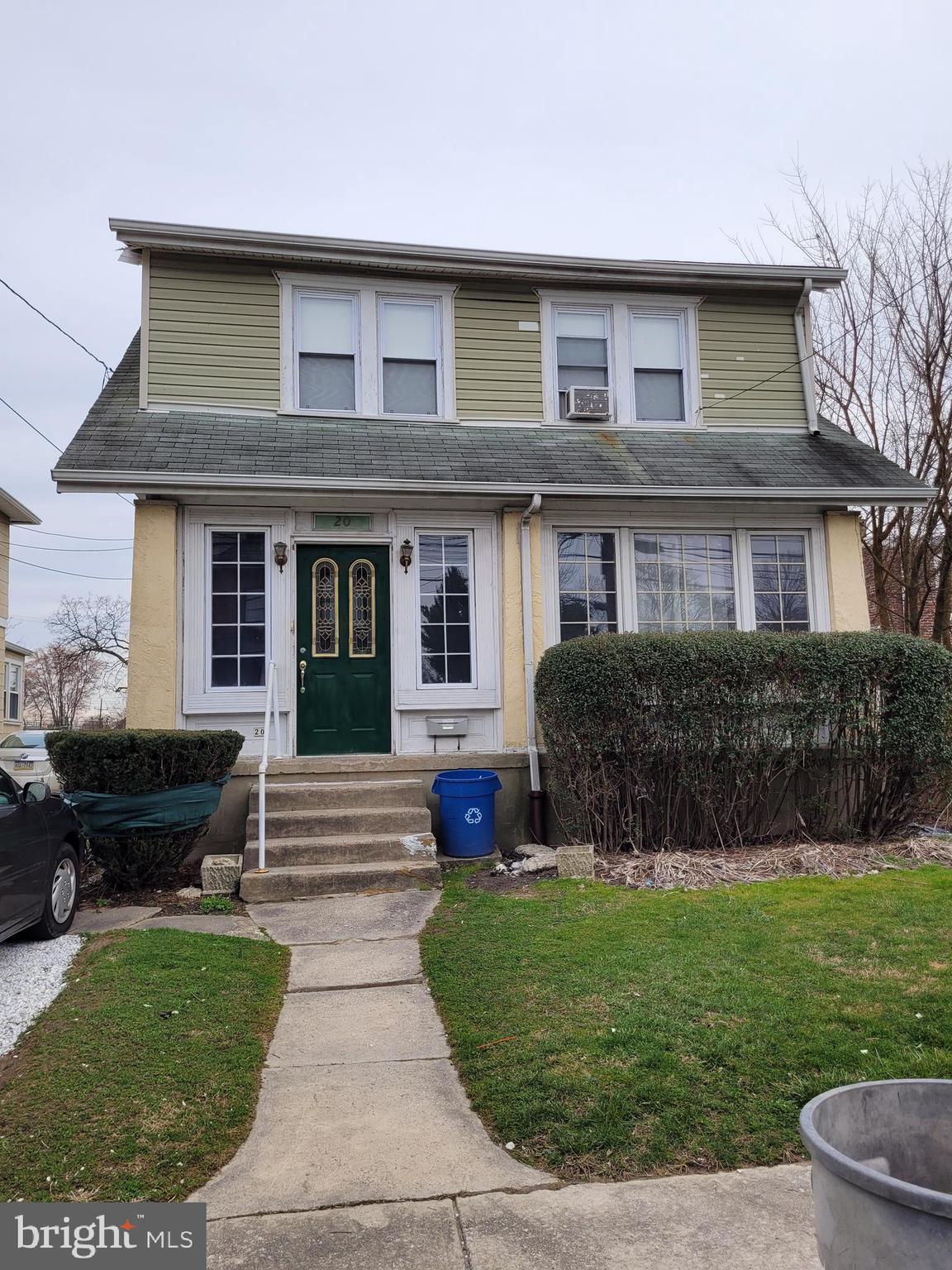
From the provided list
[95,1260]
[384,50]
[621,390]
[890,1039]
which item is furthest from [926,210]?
[95,1260]

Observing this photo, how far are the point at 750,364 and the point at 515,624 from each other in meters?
4.42

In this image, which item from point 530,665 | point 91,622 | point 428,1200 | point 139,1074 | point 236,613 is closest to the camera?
point 428,1200

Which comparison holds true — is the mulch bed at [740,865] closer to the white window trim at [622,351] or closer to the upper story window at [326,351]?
the white window trim at [622,351]

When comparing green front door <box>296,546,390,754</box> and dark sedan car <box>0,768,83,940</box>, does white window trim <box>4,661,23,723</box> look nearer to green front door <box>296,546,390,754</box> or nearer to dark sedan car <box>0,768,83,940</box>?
green front door <box>296,546,390,754</box>

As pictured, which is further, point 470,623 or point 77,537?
point 77,537

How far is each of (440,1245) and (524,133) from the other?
12.8 m

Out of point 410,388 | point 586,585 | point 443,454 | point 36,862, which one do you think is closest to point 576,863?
point 586,585

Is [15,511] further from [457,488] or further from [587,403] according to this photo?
[587,403]

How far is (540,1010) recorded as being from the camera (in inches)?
154

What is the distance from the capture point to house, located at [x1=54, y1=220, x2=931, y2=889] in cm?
809

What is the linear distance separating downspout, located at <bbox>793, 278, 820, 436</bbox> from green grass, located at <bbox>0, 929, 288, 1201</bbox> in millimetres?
8377

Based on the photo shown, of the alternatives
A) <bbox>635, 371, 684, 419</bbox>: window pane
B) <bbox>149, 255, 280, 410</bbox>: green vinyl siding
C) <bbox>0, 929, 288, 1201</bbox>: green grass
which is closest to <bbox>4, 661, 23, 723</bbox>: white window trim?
<bbox>149, 255, 280, 410</bbox>: green vinyl siding

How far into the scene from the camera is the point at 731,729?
7184 millimetres

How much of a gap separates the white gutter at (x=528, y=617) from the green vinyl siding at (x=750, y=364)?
111 inches
